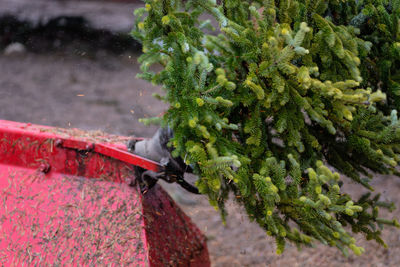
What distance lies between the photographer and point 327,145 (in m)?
2.43

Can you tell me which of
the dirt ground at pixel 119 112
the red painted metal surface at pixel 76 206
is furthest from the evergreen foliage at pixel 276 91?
the dirt ground at pixel 119 112

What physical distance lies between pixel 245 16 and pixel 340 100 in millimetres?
647

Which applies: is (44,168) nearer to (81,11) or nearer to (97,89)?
(97,89)

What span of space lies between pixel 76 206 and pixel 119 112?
3.41 metres

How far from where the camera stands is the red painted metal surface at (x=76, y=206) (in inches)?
91.7

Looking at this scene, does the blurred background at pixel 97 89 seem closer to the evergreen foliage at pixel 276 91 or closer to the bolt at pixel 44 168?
the evergreen foliage at pixel 276 91

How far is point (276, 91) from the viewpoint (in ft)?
6.23

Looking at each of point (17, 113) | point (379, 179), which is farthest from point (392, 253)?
point (17, 113)

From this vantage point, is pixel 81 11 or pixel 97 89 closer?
pixel 97 89

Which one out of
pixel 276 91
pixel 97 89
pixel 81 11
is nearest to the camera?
pixel 276 91

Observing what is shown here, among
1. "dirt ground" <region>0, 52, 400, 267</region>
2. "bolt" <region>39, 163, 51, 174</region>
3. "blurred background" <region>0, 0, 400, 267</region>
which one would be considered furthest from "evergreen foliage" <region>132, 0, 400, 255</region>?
"blurred background" <region>0, 0, 400, 267</region>

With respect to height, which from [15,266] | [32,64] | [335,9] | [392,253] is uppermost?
[335,9]

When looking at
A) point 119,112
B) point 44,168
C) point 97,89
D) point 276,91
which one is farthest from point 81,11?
point 276,91

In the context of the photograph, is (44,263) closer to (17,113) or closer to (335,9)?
(335,9)
